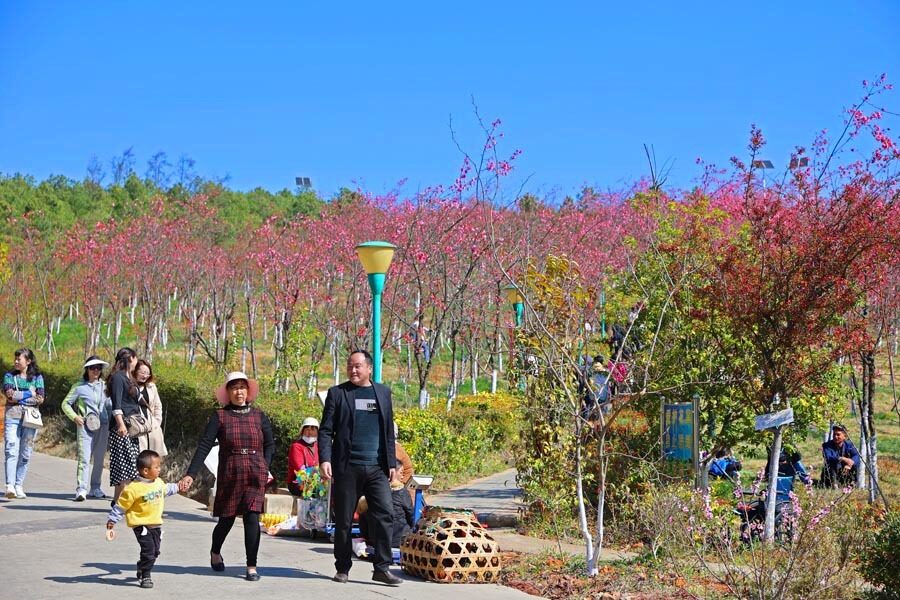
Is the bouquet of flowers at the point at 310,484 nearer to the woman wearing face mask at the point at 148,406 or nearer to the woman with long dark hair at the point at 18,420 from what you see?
the woman wearing face mask at the point at 148,406

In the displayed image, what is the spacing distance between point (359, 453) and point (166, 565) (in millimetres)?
1850

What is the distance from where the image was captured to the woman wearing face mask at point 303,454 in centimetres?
995

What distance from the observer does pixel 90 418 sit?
11.7m

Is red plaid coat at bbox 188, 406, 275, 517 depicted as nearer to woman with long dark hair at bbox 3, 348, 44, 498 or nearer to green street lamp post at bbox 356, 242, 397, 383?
green street lamp post at bbox 356, 242, 397, 383

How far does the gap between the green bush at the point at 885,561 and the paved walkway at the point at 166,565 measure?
2.35 metres

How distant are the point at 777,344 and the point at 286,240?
2211cm

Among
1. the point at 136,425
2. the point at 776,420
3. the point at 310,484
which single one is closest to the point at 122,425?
the point at 136,425

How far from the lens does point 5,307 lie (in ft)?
117

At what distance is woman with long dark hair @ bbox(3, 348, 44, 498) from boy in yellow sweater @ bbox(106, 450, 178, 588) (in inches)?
183

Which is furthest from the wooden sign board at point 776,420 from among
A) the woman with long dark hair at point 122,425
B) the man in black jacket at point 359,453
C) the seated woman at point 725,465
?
the woman with long dark hair at point 122,425

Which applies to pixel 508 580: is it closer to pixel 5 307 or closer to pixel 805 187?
pixel 805 187

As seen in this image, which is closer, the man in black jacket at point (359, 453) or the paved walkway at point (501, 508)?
the man in black jacket at point (359, 453)

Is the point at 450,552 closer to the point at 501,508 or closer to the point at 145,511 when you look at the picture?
the point at 145,511

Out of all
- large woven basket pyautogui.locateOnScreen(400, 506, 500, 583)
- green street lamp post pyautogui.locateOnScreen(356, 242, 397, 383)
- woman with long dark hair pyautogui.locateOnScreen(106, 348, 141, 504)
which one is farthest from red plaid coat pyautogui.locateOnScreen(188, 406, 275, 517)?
green street lamp post pyautogui.locateOnScreen(356, 242, 397, 383)
